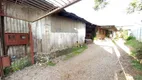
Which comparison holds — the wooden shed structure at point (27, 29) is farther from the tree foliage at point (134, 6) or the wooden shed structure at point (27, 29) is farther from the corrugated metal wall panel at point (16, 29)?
the tree foliage at point (134, 6)

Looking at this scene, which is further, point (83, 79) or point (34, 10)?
point (34, 10)

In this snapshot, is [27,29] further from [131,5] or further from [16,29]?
[131,5]

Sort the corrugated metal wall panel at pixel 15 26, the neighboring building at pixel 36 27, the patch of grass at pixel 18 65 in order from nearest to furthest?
the patch of grass at pixel 18 65
the corrugated metal wall panel at pixel 15 26
the neighboring building at pixel 36 27

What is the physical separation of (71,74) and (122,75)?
200 cm

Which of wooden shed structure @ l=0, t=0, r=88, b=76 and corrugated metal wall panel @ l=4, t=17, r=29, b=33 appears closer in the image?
wooden shed structure @ l=0, t=0, r=88, b=76

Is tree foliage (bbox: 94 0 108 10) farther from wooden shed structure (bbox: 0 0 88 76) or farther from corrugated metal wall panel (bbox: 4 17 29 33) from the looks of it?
corrugated metal wall panel (bbox: 4 17 29 33)

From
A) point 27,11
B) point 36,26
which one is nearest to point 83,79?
point 36,26

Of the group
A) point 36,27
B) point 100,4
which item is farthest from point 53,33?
point 100,4

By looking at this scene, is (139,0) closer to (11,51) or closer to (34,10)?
(34,10)

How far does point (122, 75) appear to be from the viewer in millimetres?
4324

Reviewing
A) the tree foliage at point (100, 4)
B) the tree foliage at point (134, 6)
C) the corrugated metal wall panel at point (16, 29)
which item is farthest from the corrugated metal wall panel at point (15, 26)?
the tree foliage at point (134, 6)

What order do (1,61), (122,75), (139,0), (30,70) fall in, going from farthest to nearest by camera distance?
1. (139,0)
2. (30,70)
3. (122,75)
4. (1,61)

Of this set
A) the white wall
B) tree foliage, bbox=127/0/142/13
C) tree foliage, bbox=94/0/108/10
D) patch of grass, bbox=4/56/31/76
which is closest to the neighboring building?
the white wall

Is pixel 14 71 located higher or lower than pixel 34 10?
lower
